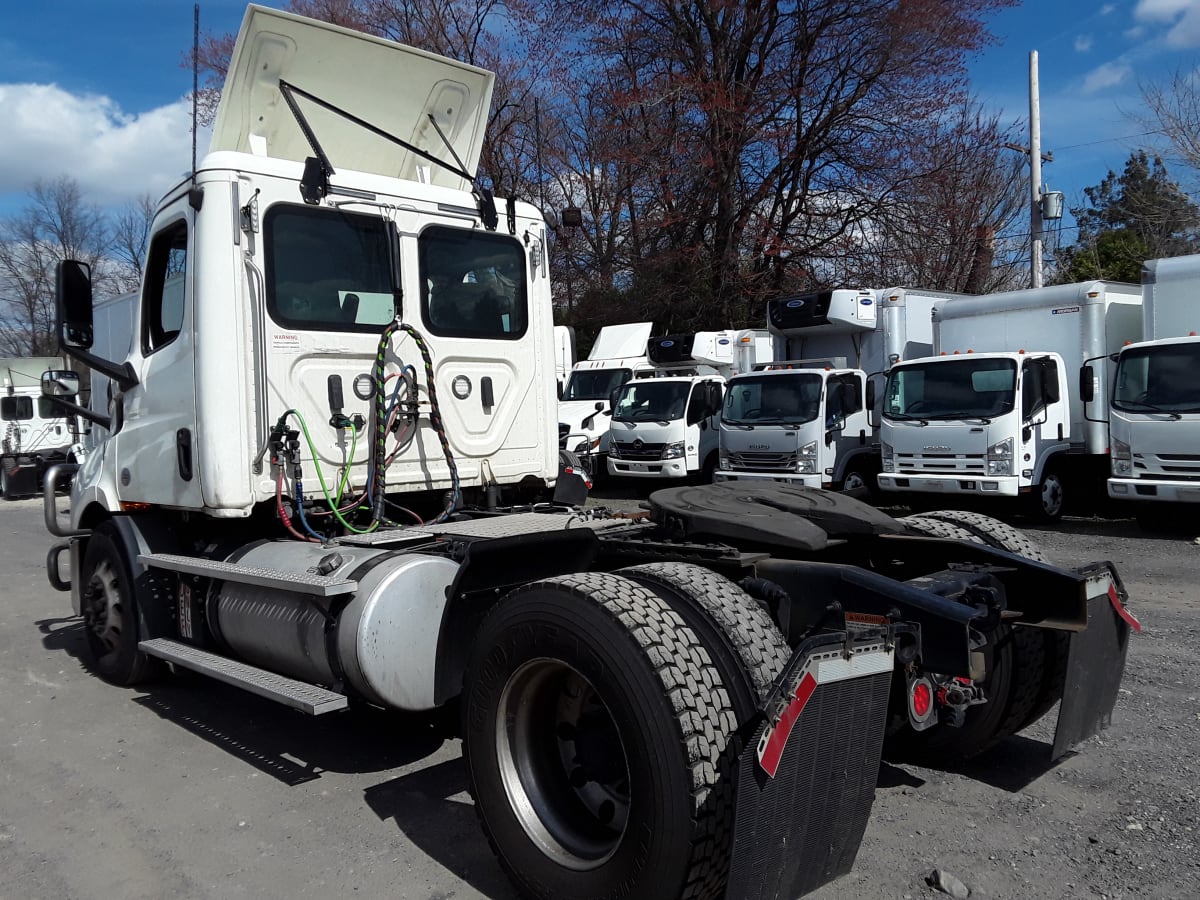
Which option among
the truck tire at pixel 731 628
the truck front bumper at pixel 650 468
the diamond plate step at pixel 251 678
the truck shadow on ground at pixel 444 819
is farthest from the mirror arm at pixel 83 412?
the truck front bumper at pixel 650 468

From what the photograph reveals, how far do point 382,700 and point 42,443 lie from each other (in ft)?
79.3

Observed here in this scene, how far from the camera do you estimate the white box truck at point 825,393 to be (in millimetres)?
14938

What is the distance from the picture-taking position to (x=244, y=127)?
5.49 metres

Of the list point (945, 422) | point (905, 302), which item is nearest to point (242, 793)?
point (945, 422)

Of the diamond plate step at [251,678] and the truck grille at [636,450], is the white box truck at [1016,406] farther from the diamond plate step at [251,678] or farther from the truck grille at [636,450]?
the diamond plate step at [251,678]

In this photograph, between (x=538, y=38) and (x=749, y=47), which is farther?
(x=538, y=38)

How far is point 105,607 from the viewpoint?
610cm

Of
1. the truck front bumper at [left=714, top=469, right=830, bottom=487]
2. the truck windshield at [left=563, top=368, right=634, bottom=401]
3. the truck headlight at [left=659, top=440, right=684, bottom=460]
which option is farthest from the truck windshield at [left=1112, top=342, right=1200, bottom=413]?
the truck windshield at [left=563, top=368, right=634, bottom=401]

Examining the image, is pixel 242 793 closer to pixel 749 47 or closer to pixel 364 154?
pixel 364 154

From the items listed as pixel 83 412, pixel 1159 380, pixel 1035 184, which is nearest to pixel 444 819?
pixel 83 412

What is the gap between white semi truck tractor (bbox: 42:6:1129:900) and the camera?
2885 millimetres

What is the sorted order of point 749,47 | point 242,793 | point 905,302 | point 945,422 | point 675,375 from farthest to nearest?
1. point 749,47
2. point 675,375
3. point 905,302
4. point 945,422
5. point 242,793

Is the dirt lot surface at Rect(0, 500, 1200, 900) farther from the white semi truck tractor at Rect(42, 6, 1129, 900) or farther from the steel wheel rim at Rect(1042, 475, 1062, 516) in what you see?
the steel wheel rim at Rect(1042, 475, 1062, 516)

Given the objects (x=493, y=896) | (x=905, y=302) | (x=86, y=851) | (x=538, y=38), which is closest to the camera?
(x=493, y=896)
